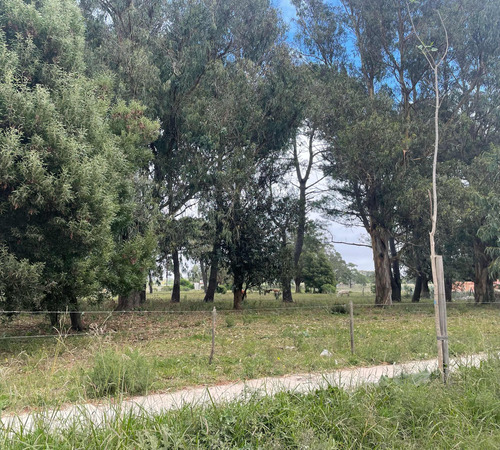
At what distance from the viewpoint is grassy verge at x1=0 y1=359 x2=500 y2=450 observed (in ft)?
11.0

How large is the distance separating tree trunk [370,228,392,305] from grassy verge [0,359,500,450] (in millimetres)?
19805

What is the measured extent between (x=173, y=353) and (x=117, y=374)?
3.90 metres

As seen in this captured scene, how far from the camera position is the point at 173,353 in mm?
9266

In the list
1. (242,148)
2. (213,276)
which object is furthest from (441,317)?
(213,276)

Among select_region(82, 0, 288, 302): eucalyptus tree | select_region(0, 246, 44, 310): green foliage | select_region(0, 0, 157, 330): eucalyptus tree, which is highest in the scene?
select_region(82, 0, 288, 302): eucalyptus tree

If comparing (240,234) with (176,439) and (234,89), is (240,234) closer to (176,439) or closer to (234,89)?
(234,89)

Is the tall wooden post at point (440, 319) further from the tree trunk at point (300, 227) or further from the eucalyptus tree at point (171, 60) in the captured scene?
the tree trunk at point (300, 227)

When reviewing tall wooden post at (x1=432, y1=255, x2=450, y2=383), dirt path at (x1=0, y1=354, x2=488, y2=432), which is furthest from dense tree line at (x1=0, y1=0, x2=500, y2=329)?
tall wooden post at (x1=432, y1=255, x2=450, y2=383)

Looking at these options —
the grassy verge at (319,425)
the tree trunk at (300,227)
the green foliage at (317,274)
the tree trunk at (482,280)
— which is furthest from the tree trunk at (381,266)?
the green foliage at (317,274)

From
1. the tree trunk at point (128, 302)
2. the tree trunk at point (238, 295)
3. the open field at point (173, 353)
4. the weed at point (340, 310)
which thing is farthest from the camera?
the tree trunk at point (238, 295)

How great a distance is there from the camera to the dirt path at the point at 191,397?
11.7 feet

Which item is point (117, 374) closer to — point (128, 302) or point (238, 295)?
point (128, 302)

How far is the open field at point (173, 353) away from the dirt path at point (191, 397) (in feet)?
0.60

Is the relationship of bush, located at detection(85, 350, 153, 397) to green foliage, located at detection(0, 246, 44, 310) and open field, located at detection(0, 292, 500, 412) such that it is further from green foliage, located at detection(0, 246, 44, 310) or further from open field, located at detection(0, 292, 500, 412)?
green foliage, located at detection(0, 246, 44, 310)
